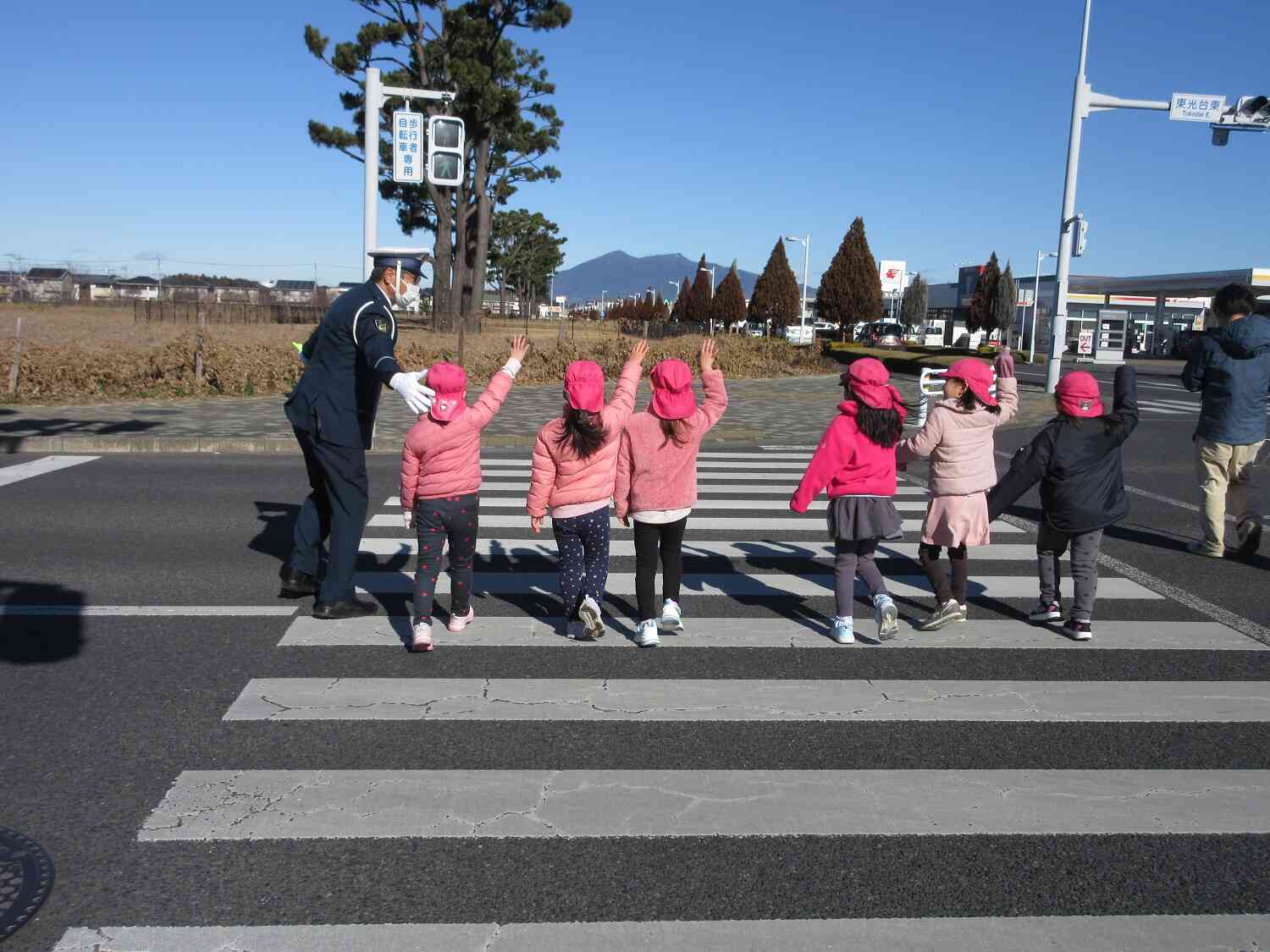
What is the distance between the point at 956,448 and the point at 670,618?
5.88ft

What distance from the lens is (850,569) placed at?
18.3 feet

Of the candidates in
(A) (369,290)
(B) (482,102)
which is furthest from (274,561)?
(B) (482,102)

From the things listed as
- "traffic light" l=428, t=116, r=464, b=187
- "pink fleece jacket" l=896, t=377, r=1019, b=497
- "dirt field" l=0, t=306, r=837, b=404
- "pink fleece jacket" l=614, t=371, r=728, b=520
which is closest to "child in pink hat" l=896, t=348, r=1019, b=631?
"pink fleece jacket" l=896, t=377, r=1019, b=497

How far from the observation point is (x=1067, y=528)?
5738mm

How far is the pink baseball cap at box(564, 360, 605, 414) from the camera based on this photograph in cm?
517

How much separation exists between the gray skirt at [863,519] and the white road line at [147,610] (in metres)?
3.02

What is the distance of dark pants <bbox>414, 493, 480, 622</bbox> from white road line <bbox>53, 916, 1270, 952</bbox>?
253cm

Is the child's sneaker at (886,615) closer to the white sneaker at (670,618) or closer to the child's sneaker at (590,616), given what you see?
the white sneaker at (670,618)

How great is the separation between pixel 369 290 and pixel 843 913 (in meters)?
3.98

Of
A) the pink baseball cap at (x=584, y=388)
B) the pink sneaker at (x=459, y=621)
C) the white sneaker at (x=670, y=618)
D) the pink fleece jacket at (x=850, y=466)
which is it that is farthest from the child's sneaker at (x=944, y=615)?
the pink sneaker at (x=459, y=621)

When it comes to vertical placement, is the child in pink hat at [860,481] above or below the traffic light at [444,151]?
below

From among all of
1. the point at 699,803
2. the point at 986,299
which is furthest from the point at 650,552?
the point at 986,299

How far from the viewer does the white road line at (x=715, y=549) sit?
24.8ft

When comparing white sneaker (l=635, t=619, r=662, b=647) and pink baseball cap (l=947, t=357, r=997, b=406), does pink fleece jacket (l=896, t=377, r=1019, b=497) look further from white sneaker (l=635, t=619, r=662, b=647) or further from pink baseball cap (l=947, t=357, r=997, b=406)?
white sneaker (l=635, t=619, r=662, b=647)
